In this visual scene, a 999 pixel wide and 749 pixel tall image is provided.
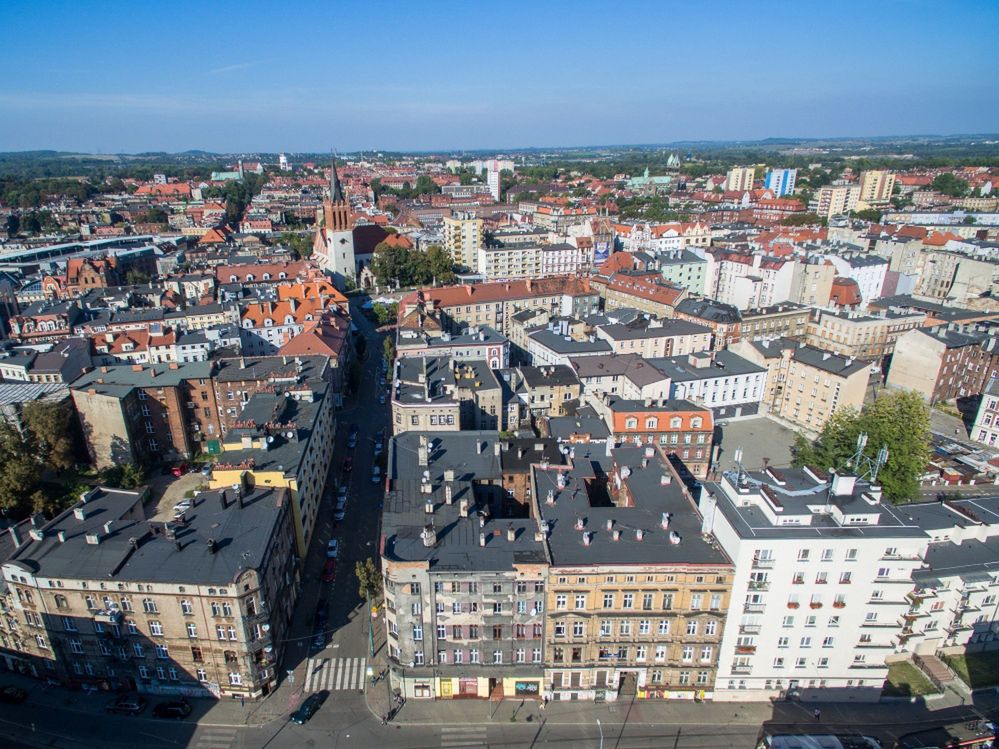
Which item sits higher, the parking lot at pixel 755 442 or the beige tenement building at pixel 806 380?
the beige tenement building at pixel 806 380

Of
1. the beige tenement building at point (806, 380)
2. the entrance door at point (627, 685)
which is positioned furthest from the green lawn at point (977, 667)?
the beige tenement building at point (806, 380)

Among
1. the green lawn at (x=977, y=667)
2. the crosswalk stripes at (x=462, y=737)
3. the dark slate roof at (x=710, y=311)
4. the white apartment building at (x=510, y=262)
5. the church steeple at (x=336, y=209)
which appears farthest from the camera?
the white apartment building at (x=510, y=262)

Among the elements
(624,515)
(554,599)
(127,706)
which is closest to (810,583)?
(624,515)

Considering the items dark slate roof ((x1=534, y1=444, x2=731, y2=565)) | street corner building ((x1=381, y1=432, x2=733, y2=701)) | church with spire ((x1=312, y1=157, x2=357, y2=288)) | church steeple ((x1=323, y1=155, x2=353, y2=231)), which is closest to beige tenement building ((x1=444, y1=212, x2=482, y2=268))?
church with spire ((x1=312, y1=157, x2=357, y2=288))

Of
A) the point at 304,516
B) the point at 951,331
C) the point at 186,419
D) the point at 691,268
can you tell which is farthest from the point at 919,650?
the point at 691,268

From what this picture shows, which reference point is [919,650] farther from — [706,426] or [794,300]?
[794,300]

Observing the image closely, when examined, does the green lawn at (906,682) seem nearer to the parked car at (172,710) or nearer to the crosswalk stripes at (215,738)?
the crosswalk stripes at (215,738)
